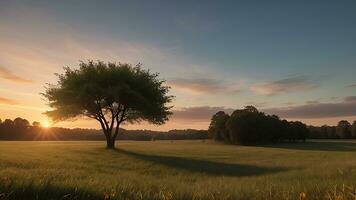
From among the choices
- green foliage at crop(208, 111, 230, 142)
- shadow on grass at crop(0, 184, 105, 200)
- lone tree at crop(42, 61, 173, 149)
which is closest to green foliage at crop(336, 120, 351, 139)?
green foliage at crop(208, 111, 230, 142)

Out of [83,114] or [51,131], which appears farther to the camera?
[51,131]

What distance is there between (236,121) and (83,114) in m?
48.2

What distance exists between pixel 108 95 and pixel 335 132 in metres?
117

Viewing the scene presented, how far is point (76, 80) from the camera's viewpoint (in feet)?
162

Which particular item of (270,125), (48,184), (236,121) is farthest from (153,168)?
(270,125)

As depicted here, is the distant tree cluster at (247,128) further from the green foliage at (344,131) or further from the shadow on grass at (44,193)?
the shadow on grass at (44,193)

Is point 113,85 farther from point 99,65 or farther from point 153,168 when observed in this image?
point 153,168

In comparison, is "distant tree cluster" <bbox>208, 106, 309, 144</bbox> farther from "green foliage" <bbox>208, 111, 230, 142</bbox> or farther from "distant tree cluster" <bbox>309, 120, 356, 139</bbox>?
"distant tree cluster" <bbox>309, 120, 356, 139</bbox>

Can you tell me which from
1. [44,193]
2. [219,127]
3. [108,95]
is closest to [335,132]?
[219,127]

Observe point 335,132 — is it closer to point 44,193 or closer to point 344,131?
point 344,131

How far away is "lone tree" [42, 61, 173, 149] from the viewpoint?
1887 inches

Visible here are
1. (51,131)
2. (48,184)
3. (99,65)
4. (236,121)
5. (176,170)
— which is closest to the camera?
(48,184)

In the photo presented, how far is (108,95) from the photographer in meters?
46.6

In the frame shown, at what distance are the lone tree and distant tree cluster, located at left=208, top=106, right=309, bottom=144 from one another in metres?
42.7
